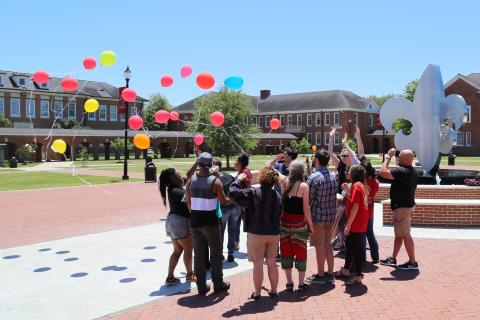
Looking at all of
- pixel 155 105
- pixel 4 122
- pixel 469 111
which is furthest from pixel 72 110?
pixel 469 111

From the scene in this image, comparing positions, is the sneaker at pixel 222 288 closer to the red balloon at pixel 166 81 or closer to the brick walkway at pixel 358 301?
the brick walkway at pixel 358 301

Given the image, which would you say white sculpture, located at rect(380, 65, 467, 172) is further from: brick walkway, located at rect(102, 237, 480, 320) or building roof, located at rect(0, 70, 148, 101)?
building roof, located at rect(0, 70, 148, 101)

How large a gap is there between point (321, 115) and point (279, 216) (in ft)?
235

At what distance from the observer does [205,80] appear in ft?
34.4

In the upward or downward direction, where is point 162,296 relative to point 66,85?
downward

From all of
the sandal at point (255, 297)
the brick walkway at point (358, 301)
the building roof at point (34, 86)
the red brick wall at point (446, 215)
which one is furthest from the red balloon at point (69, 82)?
the building roof at point (34, 86)

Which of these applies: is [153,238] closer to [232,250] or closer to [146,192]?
[232,250]

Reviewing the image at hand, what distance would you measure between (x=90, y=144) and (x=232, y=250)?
174ft

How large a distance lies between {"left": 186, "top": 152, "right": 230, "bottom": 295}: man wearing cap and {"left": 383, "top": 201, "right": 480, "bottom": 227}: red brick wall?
6.35 m

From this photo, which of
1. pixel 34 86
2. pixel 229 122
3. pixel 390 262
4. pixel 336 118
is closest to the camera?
pixel 390 262

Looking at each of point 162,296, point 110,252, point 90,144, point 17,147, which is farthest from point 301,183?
point 90,144

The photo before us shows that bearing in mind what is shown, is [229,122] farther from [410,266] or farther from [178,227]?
[178,227]

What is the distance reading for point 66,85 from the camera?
10.2m

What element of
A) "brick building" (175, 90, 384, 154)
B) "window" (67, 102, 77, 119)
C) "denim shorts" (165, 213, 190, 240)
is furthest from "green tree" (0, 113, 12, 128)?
"denim shorts" (165, 213, 190, 240)
